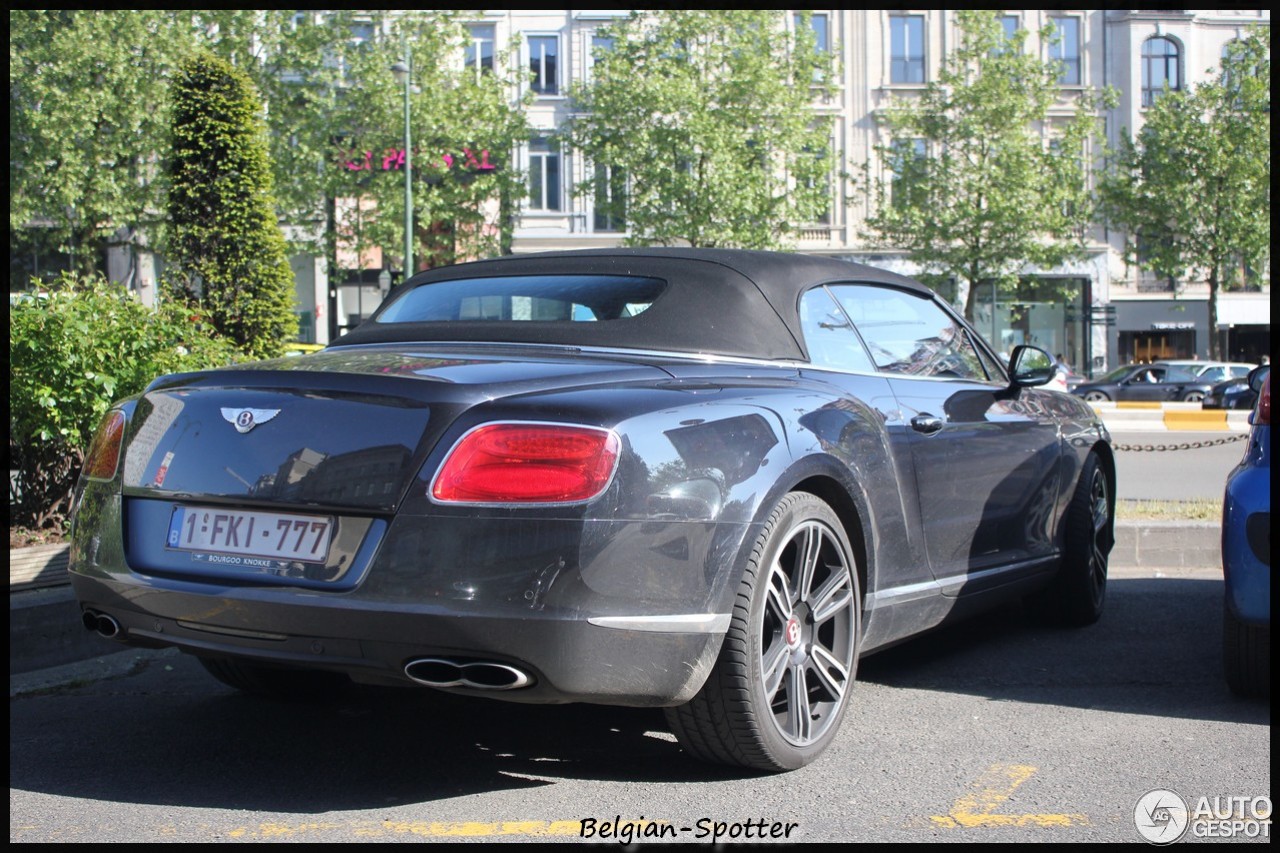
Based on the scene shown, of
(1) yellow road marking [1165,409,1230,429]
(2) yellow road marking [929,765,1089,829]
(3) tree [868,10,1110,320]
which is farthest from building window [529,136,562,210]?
(2) yellow road marking [929,765,1089,829]

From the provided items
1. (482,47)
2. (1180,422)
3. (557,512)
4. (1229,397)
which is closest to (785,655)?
(557,512)

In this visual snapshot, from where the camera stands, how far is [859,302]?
15.5 ft

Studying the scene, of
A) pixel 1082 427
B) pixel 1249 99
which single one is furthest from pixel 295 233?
pixel 1082 427

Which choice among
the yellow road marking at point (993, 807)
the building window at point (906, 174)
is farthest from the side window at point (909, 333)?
the building window at point (906, 174)

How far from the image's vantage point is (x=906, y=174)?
35.5 m

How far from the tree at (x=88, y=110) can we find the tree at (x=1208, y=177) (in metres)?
25.6

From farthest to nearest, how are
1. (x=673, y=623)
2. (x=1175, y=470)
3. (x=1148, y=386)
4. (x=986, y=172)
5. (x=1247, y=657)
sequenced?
(x=1148, y=386), (x=986, y=172), (x=1175, y=470), (x=1247, y=657), (x=673, y=623)

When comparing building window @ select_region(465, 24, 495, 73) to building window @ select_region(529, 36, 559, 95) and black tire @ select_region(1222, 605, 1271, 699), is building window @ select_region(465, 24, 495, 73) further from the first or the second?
black tire @ select_region(1222, 605, 1271, 699)

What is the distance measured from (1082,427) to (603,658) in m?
3.48

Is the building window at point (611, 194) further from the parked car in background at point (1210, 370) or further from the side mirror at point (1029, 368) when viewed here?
the side mirror at point (1029, 368)

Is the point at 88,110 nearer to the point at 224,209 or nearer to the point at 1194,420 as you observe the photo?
the point at 224,209

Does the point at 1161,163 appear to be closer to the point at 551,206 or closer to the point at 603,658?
the point at 551,206

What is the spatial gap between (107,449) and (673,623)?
5.49 ft

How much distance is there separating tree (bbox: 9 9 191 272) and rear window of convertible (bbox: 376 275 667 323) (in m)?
27.3
